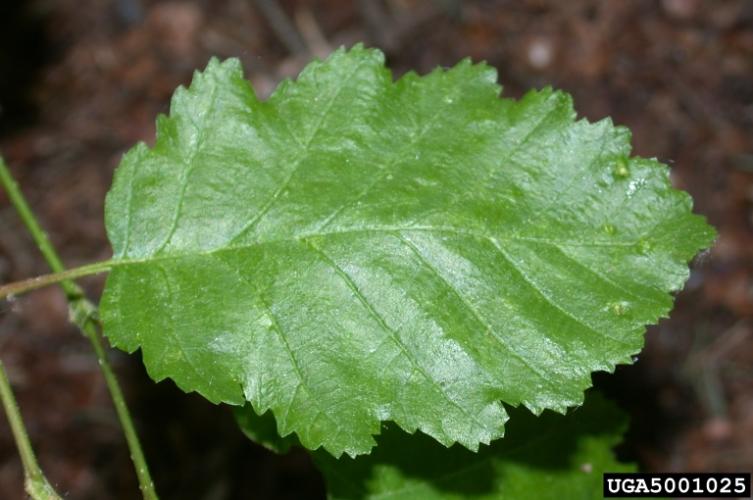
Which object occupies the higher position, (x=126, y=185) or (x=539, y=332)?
(x=126, y=185)

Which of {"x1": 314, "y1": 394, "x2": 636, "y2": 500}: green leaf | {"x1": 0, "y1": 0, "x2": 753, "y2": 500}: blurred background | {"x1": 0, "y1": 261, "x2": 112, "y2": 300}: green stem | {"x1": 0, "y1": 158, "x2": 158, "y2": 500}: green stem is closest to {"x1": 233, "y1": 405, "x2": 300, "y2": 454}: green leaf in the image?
{"x1": 314, "y1": 394, "x2": 636, "y2": 500}: green leaf

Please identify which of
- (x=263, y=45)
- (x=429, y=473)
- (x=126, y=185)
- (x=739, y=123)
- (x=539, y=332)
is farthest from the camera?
(x=263, y=45)

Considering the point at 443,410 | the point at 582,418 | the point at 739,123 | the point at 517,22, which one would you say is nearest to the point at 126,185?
the point at 443,410

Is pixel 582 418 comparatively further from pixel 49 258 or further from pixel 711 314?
pixel 711 314

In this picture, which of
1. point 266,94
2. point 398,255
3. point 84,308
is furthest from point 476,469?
point 266,94

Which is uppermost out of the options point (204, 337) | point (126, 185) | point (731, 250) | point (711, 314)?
point (731, 250)

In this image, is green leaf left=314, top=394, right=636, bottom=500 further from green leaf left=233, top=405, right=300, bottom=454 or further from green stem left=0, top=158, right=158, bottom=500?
green stem left=0, top=158, right=158, bottom=500

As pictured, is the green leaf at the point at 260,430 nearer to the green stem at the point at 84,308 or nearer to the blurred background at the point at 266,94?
the green stem at the point at 84,308
